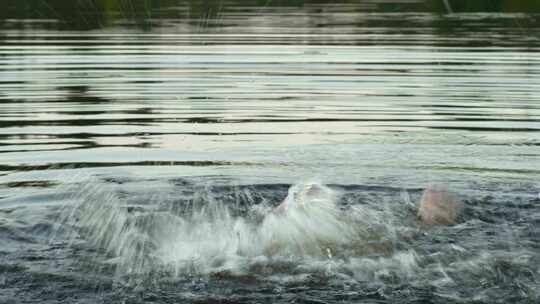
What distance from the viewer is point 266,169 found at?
11.8m

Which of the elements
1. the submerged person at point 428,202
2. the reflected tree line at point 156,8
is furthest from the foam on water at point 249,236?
the reflected tree line at point 156,8

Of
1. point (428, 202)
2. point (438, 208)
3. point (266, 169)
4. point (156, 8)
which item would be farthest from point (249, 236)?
point (156, 8)

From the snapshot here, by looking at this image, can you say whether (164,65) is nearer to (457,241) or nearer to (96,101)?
(96,101)

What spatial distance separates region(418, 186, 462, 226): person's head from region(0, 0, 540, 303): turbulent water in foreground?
15 centimetres

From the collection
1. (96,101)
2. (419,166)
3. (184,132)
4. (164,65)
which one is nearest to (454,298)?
(419,166)

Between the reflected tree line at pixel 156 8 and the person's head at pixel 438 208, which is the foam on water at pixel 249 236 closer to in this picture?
the person's head at pixel 438 208

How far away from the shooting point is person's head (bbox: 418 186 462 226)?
9352mm

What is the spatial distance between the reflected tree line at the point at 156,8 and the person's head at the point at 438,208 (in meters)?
23.2

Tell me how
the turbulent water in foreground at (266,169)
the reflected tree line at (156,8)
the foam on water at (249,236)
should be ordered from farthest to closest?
the reflected tree line at (156,8) < the foam on water at (249,236) < the turbulent water in foreground at (266,169)

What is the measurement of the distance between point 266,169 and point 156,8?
95.9ft

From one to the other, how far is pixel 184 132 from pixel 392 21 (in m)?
18.8

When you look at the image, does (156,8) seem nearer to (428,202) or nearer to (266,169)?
(266,169)

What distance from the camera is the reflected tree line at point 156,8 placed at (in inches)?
1375

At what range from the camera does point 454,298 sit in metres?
7.11
